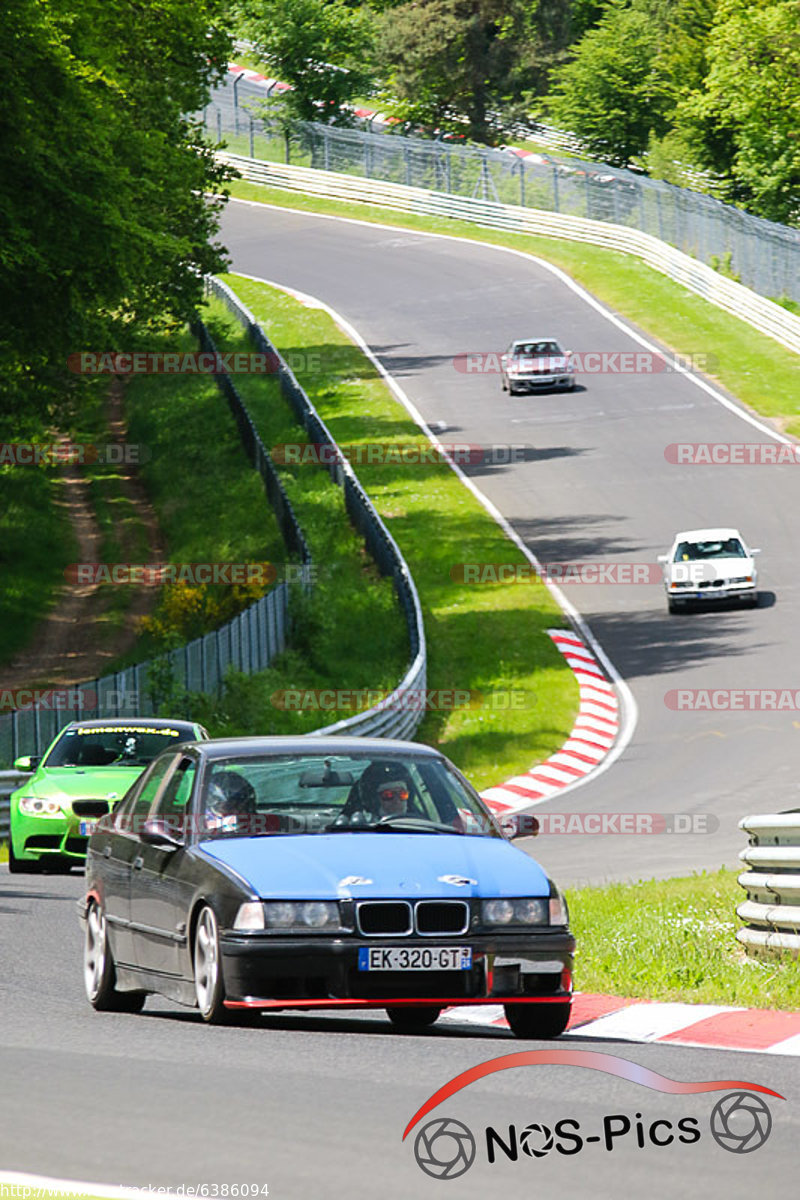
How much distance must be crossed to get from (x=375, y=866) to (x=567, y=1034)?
136 centimetres

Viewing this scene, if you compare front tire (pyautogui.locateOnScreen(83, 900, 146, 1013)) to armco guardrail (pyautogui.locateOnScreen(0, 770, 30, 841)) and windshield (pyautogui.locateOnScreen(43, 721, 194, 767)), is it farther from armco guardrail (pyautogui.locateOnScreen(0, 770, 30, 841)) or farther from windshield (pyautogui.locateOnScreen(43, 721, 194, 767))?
armco guardrail (pyautogui.locateOnScreen(0, 770, 30, 841))

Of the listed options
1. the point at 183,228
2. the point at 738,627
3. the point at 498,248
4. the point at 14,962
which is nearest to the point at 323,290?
the point at 498,248

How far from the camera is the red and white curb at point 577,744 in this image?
83.6 ft

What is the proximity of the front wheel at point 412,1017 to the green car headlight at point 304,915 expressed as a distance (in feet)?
3.66

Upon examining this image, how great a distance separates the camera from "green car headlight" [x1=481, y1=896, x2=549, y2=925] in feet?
30.7

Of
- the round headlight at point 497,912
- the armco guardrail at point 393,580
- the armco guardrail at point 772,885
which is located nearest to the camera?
the round headlight at point 497,912

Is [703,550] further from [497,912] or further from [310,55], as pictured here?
[310,55]

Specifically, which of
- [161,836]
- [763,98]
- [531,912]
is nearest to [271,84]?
[763,98]

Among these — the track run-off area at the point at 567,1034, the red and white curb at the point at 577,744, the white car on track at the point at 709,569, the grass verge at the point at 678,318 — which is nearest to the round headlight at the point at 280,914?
the track run-off area at the point at 567,1034

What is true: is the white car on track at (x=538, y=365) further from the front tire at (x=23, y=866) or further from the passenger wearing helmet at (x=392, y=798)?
the passenger wearing helmet at (x=392, y=798)

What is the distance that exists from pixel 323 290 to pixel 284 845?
63949mm

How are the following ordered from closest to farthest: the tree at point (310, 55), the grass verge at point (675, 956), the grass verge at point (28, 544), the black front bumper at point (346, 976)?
the black front bumper at point (346, 976), the grass verge at point (675, 956), the grass verge at point (28, 544), the tree at point (310, 55)

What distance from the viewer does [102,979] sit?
10711mm

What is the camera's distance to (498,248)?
255 ft
